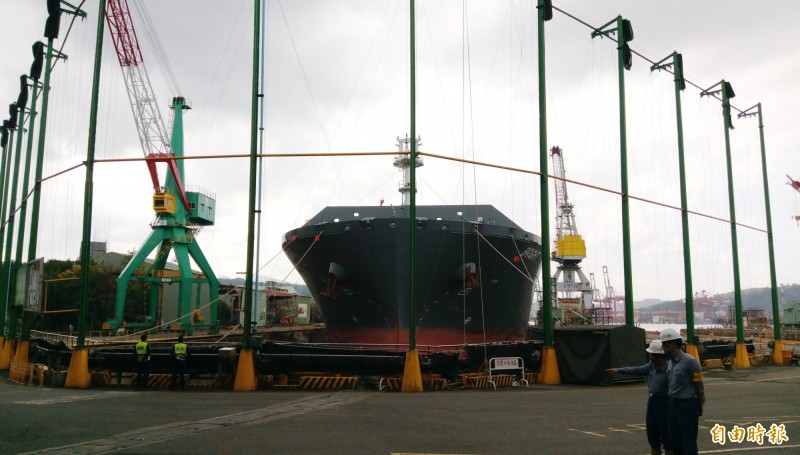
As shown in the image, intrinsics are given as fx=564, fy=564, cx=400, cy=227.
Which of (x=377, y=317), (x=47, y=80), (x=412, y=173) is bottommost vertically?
(x=377, y=317)

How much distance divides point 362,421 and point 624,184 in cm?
1065

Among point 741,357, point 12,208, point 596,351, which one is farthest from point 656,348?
point 12,208

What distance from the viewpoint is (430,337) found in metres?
17.4

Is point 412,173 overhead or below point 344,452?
overhead

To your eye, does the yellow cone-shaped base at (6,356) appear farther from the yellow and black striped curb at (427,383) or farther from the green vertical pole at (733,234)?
the green vertical pole at (733,234)

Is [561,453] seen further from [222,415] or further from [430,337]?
[430,337]

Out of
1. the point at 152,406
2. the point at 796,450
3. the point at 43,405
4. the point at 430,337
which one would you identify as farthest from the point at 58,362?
the point at 796,450

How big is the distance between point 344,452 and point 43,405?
21.4 feet

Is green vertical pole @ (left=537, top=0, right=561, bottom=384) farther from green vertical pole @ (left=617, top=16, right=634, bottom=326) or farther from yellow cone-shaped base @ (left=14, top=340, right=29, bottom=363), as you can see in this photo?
yellow cone-shaped base @ (left=14, top=340, right=29, bottom=363)

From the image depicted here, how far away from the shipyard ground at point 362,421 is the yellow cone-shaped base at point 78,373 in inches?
11.4

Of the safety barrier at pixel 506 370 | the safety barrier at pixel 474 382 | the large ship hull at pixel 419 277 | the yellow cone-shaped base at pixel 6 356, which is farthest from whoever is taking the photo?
the yellow cone-shaped base at pixel 6 356

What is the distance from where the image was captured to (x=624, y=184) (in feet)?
50.1

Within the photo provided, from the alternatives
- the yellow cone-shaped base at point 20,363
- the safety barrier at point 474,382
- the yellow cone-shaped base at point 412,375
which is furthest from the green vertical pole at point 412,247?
the yellow cone-shaped base at point 20,363

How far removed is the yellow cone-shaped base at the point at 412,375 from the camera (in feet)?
38.5
